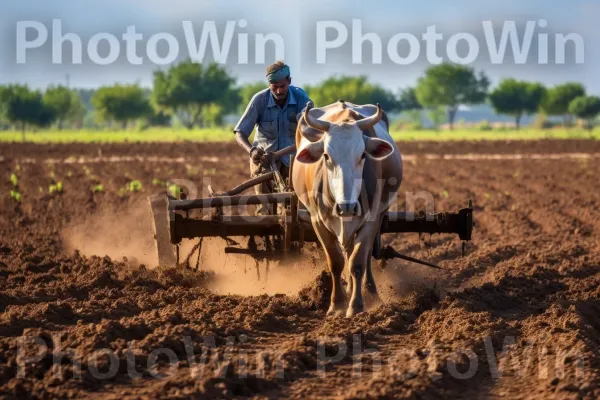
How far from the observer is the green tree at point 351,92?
10173 cm

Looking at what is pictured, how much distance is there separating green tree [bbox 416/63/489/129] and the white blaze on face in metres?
110

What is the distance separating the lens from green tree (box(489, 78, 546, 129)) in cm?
11112

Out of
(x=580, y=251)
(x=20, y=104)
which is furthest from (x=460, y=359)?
(x=20, y=104)

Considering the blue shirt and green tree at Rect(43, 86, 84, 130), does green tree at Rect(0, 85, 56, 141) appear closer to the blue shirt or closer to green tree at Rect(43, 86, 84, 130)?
green tree at Rect(43, 86, 84, 130)

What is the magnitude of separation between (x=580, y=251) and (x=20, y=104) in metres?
90.2

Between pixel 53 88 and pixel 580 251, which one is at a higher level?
pixel 53 88

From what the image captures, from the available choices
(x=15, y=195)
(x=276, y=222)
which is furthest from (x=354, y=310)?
(x=15, y=195)

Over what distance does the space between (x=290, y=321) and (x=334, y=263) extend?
2.69 feet

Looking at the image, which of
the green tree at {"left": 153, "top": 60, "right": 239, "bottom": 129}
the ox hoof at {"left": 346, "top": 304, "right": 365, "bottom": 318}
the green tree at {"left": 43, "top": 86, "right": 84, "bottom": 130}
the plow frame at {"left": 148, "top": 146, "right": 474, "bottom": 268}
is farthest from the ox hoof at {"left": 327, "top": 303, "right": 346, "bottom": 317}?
the green tree at {"left": 43, "top": 86, "right": 84, "bottom": 130}

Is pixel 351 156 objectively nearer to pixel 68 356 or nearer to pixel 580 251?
pixel 68 356

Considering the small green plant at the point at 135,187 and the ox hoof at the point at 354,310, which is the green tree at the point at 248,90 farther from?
the ox hoof at the point at 354,310

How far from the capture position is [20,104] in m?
96.9

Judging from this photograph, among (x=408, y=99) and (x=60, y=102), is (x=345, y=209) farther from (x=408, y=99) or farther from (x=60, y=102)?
(x=408, y=99)

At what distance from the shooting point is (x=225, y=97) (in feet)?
344
